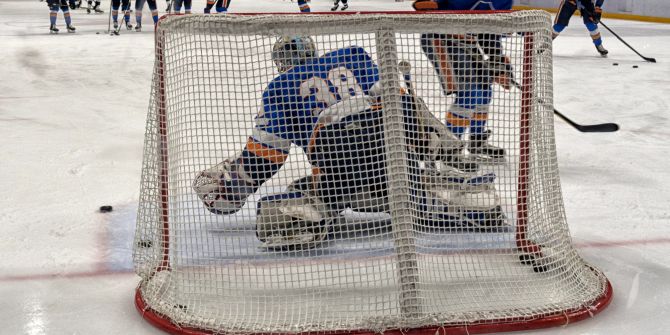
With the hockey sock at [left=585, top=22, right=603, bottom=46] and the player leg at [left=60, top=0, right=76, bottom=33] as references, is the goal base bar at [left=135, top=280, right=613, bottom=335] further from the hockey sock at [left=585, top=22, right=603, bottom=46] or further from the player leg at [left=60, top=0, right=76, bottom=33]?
the player leg at [left=60, top=0, right=76, bottom=33]

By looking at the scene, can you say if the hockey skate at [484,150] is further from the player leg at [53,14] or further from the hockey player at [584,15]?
the player leg at [53,14]

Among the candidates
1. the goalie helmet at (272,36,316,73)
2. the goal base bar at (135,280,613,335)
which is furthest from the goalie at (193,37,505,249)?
the goal base bar at (135,280,613,335)

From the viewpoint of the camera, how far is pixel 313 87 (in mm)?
1936

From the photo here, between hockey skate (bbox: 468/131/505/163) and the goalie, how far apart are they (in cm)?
4

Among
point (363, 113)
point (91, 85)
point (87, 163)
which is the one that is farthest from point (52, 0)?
point (363, 113)

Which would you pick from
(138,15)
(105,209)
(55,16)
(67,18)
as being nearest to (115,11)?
(138,15)

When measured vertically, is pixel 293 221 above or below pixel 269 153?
below

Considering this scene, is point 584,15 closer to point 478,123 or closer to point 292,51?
point 478,123

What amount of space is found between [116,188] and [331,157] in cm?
139

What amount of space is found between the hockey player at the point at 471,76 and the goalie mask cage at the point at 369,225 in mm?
17

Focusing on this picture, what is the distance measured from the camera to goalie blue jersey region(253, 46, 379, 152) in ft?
6.22

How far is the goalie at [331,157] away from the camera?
74.7 inches

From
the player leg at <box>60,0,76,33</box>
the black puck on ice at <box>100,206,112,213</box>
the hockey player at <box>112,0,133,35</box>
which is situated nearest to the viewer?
the black puck on ice at <box>100,206,112,213</box>

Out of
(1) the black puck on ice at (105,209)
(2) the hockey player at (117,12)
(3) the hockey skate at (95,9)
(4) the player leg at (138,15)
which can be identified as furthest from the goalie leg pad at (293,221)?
(3) the hockey skate at (95,9)
